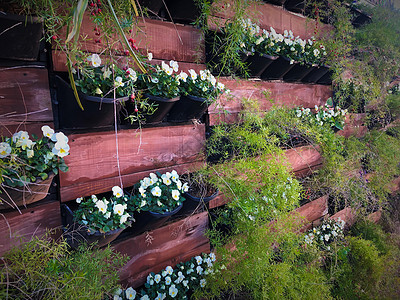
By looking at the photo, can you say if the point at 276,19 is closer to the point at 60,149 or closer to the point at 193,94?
the point at 193,94

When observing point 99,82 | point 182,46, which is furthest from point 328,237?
point 99,82

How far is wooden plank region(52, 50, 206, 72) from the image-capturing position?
1.13 meters

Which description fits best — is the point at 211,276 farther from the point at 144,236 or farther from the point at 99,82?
the point at 99,82

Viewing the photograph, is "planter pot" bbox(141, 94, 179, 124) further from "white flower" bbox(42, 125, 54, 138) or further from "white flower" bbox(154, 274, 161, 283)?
"white flower" bbox(154, 274, 161, 283)

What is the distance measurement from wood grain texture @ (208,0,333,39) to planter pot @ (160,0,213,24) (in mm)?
117

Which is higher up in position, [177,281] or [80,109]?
[80,109]

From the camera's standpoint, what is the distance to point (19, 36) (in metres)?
0.93

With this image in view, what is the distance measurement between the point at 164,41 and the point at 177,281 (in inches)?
55.0

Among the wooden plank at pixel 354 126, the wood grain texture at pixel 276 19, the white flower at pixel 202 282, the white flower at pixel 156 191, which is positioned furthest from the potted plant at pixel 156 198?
the wooden plank at pixel 354 126

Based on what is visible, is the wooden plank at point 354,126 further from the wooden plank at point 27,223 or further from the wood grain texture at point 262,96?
the wooden plank at point 27,223

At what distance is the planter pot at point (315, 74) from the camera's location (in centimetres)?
242

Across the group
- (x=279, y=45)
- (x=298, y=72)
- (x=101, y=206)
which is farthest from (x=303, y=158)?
(x=101, y=206)

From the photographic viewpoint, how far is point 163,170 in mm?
1530

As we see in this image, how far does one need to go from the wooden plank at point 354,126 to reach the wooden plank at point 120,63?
1.97 metres
